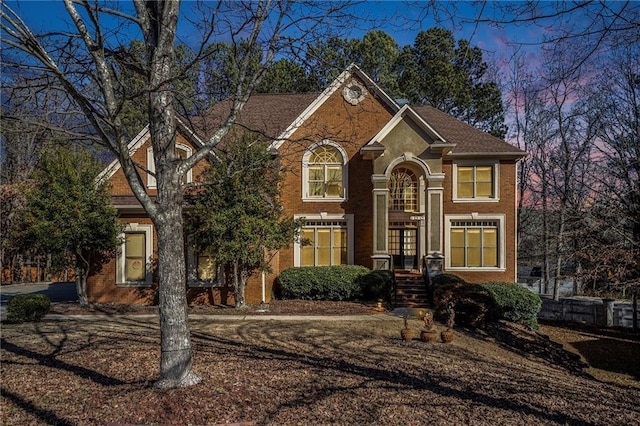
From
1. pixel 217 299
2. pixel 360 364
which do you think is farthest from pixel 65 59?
pixel 217 299

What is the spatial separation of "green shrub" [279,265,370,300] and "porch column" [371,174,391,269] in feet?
3.63

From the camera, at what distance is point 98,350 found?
906 centimetres

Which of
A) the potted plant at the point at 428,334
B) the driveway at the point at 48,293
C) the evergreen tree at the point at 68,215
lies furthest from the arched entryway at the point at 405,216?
the driveway at the point at 48,293

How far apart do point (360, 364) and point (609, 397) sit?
3.98m

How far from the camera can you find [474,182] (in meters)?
20.4

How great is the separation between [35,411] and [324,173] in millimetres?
15158

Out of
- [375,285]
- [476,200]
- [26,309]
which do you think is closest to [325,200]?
[375,285]

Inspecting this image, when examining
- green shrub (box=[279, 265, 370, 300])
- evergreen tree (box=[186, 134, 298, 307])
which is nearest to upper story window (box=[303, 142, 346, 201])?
green shrub (box=[279, 265, 370, 300])

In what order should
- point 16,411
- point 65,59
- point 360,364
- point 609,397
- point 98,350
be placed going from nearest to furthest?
1. point 16,411
2. point 65,59
3. point 609,397
4. point 360,364
5. point 98,350

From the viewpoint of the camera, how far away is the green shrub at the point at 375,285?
1755 centimetres

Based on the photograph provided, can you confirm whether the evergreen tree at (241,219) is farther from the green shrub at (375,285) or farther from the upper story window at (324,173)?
the upper story window at (324,173)

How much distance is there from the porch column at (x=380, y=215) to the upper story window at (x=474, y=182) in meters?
3.56

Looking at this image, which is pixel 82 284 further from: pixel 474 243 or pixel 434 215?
pixel 474 243

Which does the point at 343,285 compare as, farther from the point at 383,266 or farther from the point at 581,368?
the point at 581,368
